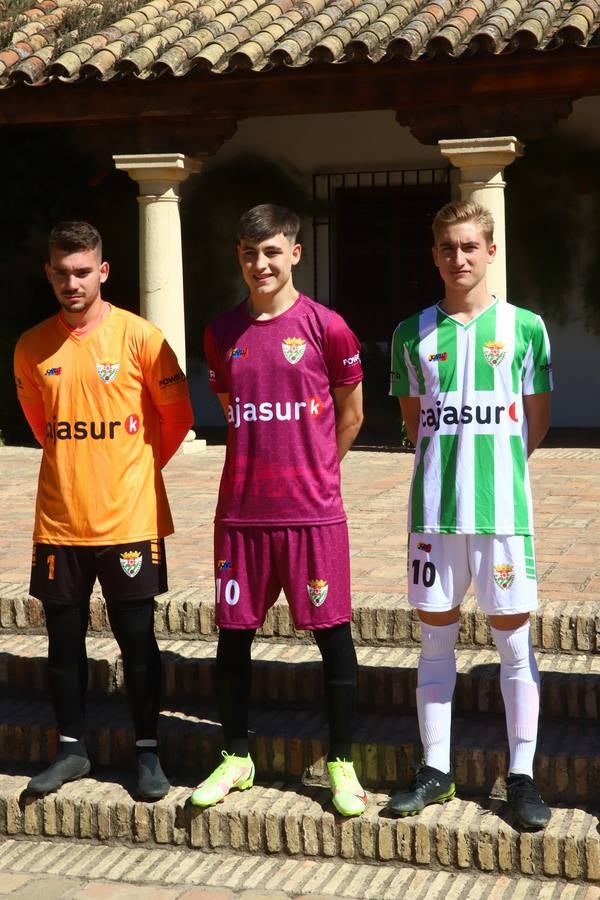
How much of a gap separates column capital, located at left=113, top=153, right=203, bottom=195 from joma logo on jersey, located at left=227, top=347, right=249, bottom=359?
7.03 metres

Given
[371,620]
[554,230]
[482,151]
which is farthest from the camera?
[554,230]

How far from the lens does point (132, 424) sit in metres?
4.20

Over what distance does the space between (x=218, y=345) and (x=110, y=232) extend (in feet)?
32.3

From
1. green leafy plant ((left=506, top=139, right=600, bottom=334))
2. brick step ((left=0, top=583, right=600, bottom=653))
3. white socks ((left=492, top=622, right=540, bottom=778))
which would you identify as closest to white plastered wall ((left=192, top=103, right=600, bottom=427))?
green leafy plant ((left=506, top=139, right=600, bottom=334))

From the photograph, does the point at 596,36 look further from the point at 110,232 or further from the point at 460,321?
the point at 460,321

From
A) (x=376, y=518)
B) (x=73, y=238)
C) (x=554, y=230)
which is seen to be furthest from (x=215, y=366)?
(x=554, y=230)

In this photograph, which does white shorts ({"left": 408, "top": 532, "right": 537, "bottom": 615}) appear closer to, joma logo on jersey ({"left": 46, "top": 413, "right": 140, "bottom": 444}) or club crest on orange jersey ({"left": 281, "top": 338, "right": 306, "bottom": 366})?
club crest on orange jersey ({"left": 281, "top": 338, "right": 306, "bottom": 366})

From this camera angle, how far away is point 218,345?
4086 mm

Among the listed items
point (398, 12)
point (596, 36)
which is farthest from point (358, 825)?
point (398, 12)

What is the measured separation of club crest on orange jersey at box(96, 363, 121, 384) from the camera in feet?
13.6

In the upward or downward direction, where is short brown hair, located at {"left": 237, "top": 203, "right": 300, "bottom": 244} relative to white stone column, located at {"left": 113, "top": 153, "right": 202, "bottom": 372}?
downward

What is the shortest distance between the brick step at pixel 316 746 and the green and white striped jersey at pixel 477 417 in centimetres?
78

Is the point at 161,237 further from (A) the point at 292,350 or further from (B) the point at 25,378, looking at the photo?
(A) the point at 292,350

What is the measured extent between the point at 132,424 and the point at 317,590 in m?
0.75
